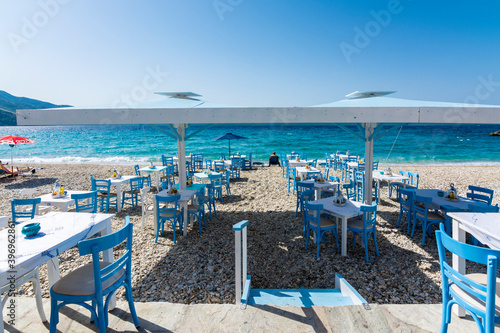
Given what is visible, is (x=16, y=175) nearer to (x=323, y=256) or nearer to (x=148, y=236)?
(x=148, y=236)

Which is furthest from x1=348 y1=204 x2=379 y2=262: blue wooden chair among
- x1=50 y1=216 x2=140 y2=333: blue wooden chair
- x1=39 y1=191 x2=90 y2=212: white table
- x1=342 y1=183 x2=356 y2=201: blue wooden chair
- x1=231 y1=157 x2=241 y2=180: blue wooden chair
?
x1=231 y1=157 x2=241 y2=180: blue wooden chair

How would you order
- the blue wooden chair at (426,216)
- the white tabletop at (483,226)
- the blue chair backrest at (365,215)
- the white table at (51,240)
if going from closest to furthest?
1. the white table at (51,240)
2. the white tabletop at (483,226)
3. the blue chair backrest at (365,215)
4. the blue wooden chair at (426,216)

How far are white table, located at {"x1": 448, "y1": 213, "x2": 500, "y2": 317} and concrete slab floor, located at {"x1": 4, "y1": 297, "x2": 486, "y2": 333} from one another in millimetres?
423

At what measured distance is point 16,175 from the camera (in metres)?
11.8

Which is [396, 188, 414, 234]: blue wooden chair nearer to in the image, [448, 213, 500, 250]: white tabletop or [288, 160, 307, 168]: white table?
[448, 213, 500, 250]: white tabletop

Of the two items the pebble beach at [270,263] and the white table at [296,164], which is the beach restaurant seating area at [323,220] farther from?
the white table at [296,164]

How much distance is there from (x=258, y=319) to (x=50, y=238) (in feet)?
6.36

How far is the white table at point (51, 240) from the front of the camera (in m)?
1.81

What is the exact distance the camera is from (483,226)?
2350mm

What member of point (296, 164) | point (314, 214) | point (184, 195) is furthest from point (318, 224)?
point (296, 164)

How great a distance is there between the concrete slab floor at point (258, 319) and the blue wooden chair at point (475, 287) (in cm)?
33

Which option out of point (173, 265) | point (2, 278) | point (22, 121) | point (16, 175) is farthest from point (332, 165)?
point (16, 175)

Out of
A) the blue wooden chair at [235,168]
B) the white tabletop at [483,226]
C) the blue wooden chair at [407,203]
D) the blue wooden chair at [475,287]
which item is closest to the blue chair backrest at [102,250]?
the blue wooden chair at [475,287]

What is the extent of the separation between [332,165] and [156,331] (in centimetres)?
1298
